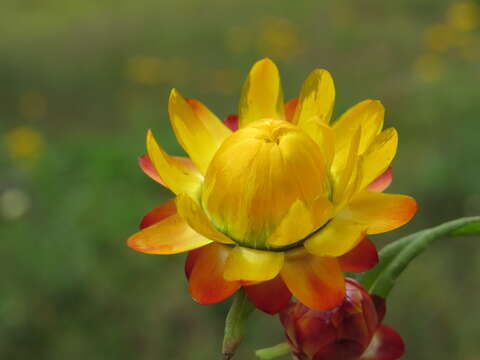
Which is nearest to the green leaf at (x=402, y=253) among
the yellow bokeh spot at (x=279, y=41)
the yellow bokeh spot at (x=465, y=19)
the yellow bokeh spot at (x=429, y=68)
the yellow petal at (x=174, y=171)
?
the yellow petal at (x=174, y=171)

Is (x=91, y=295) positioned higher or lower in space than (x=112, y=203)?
lower

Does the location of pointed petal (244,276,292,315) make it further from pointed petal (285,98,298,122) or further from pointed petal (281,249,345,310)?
pointed petal (285,98,298,122)

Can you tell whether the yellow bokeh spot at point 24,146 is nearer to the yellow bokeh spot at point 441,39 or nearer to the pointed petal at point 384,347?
the yellow bokeh spot at point 441,39

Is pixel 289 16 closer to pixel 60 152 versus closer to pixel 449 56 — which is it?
pixel 449 56

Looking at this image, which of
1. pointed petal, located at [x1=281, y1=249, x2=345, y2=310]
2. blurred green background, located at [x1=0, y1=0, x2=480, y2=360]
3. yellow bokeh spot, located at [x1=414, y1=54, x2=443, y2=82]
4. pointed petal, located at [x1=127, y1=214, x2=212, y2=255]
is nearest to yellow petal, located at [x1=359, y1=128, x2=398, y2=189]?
pointed petal, located at [x1=281, y1=249, x2=345, y2=310]

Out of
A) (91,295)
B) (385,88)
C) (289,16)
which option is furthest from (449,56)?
(91,295)

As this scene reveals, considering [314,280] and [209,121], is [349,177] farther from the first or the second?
[209,121]
